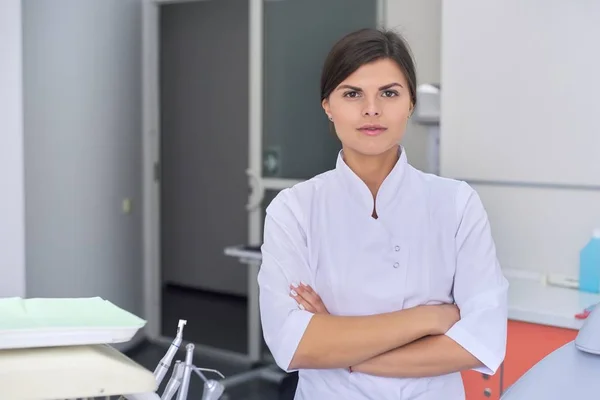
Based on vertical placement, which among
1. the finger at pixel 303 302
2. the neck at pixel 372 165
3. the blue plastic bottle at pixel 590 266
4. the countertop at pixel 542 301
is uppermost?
the neck at pixel 372 165

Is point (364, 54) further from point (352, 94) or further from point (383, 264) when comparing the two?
point (383, 264)

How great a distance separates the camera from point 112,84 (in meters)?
3.32

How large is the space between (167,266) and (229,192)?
0.82m

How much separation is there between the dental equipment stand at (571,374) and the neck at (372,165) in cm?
53

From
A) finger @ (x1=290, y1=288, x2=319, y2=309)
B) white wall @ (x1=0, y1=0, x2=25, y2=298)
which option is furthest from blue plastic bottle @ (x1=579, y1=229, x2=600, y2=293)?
white wall @ (x1=0, y1=0, x2=25, y2=298)

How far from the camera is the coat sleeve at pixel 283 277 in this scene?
3.48 feet

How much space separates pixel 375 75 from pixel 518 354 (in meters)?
1.01

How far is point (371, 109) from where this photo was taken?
1.03 metres

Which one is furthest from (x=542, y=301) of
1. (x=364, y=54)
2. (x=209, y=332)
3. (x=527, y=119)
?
(x=209, y=332)

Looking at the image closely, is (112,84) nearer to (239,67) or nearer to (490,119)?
(239,67)

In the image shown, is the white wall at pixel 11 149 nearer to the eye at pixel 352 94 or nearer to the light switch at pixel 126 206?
the light switch at pixel 126 206

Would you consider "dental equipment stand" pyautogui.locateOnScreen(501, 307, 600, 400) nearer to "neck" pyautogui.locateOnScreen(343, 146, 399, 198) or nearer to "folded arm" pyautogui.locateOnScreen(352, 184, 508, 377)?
"folded arm" pyautogui.locateOnScreen(352, 184, 508, 377)

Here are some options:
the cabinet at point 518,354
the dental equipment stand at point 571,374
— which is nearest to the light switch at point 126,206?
the cabinet at point 518,354

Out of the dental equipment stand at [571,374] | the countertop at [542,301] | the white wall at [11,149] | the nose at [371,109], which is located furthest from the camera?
the white wall at [11,149]
